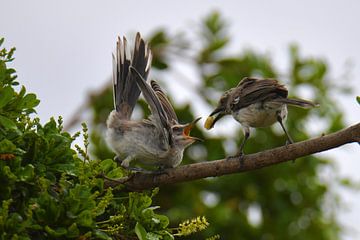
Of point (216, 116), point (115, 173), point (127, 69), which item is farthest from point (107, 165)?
point (216, 116)

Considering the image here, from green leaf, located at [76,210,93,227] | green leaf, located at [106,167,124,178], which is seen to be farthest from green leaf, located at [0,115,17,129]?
green leaf, located at [106,167,124,178]

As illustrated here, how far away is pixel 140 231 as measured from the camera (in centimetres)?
390

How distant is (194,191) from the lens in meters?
8.57

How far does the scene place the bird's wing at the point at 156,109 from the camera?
16.4 ft

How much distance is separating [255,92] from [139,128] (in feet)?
3.78

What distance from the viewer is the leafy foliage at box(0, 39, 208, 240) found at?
11.6 feet

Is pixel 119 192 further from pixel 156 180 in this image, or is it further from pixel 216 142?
pixel 216 142

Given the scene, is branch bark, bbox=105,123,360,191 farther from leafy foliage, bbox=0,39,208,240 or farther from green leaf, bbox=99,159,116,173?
leafy foliage, bbox=0,39,208,240

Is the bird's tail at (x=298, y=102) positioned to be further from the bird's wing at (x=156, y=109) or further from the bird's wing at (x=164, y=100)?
the bird's wing at (x=156, y=109)

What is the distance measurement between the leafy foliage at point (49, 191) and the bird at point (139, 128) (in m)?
1.56

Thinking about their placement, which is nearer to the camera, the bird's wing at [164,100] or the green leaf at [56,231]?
the green leaf at [56,231]

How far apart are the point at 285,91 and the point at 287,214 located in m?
2.57

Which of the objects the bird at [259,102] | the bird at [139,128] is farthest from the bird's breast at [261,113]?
the bird at [139,128]

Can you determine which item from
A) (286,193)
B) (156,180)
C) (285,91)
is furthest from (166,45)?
(156,180)
